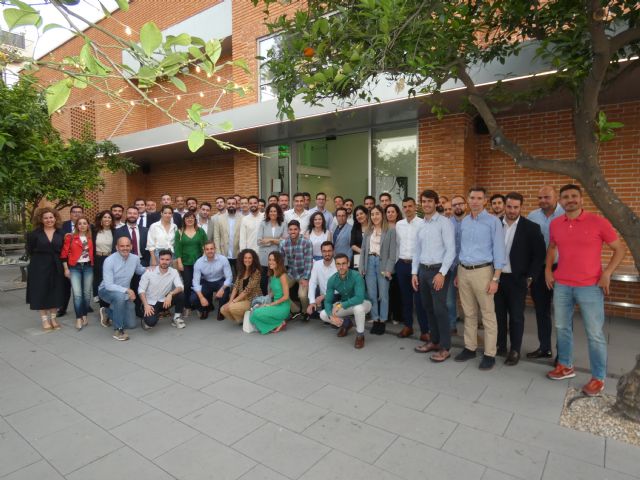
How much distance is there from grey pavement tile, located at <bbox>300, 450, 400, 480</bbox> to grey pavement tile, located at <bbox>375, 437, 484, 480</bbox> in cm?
8

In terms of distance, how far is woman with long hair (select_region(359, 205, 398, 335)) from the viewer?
5605mm

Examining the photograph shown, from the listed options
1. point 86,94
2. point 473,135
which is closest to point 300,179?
point 473,135

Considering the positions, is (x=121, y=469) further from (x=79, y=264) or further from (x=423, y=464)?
(x=79, y=264)

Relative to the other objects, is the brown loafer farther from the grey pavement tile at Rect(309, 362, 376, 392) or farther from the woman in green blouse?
the woman in green blouse

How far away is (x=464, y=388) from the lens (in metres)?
4.01

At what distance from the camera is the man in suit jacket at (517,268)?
4469mm

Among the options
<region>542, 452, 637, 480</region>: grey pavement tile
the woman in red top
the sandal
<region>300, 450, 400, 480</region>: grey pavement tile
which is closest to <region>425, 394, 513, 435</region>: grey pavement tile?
<region>542, 452, 637, 480</region>: grey pavement tile

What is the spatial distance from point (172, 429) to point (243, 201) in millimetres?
4853

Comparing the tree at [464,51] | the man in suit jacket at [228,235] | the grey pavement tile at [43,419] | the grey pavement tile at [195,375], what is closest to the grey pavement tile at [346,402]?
the grey pavement tile at [195,375]

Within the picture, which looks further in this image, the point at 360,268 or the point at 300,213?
the point at 300,213

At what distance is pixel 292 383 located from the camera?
164 inches

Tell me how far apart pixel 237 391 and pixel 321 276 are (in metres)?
2.43

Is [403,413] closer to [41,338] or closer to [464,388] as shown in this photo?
[464,388]

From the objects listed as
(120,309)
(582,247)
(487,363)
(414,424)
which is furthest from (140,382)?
(582,247)
